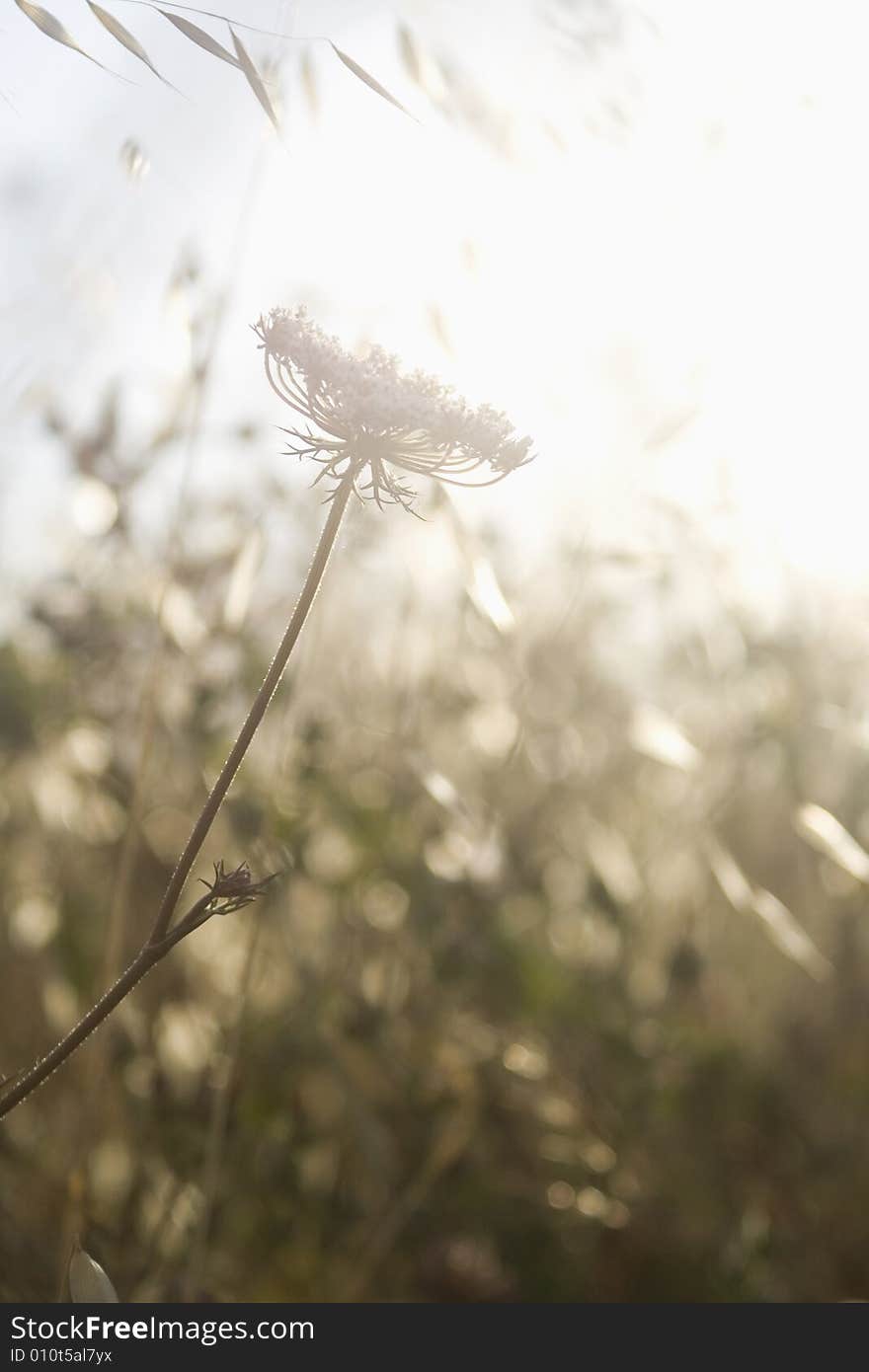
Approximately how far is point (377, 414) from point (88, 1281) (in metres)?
0.48

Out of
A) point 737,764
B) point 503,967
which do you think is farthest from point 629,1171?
point 737,764

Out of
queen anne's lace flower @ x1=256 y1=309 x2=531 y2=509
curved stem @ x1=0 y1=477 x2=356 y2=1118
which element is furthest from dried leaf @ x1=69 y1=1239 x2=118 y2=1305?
queen anne's lace flower @ x1=256 y1=309 x2=531 y2=509

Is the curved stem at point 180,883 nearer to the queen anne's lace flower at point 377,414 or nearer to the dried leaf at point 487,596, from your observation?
the queen anne's lace flower at point 377,414

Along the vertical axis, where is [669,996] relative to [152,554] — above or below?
below

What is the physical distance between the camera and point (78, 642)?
4.67ft

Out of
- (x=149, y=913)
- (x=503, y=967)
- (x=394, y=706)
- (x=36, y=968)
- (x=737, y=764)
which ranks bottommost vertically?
(x=36, y=968)

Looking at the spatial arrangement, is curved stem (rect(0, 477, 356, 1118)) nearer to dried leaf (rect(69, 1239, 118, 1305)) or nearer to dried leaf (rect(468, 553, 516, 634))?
dried leaf (rect(69, 1239, 118, 1305))

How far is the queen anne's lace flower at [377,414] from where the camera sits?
55 cm

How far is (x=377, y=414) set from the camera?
542 mm

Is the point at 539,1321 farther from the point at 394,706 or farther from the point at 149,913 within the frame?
the point at 394,706

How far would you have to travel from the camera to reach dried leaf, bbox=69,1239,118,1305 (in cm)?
62

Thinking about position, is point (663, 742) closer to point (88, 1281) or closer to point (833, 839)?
point (833, 839)

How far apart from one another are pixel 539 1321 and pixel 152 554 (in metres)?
1.10

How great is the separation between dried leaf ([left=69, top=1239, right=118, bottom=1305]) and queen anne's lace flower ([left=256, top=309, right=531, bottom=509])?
430 millimetres
